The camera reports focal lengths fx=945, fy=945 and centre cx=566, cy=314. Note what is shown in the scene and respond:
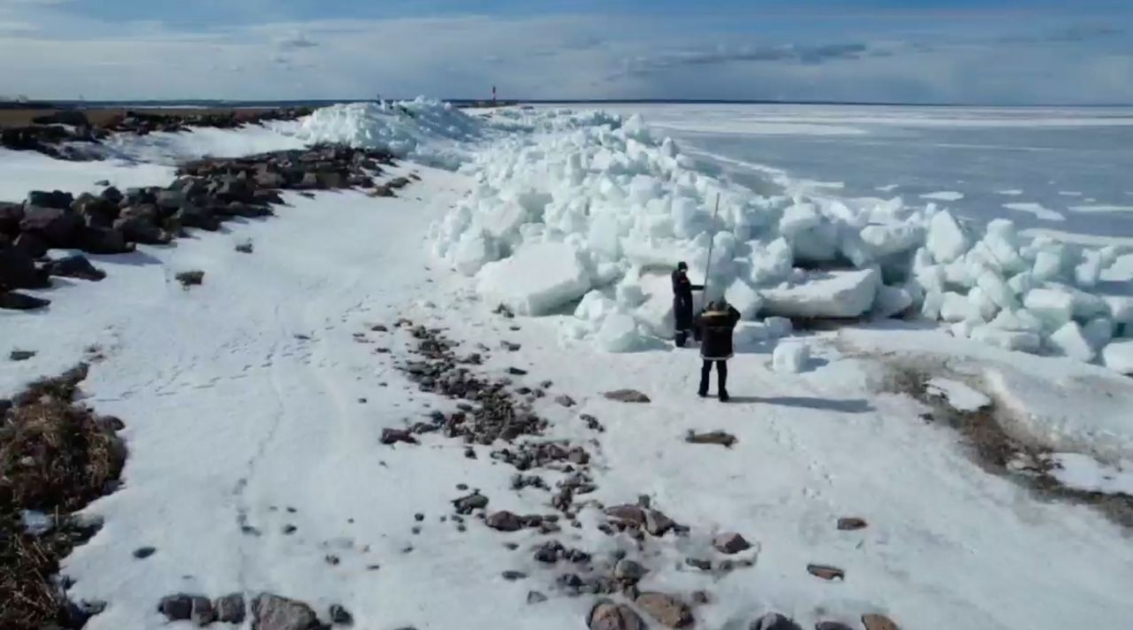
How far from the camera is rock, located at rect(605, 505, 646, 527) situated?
6.42m

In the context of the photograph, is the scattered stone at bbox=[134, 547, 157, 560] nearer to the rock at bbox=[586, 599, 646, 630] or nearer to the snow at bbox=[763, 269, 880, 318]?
the rock at bbox=[586, 599, 646, 630]

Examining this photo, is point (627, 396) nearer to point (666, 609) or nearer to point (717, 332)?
point (717, 332)

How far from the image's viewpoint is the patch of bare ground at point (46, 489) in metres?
5.21

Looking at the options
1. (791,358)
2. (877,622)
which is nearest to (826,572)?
(877,622)

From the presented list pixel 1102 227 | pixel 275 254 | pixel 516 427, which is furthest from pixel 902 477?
pixel 1102 227

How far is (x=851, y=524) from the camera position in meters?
6.44

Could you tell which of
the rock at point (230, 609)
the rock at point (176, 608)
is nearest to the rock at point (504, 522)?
the rock at point (230, 609)

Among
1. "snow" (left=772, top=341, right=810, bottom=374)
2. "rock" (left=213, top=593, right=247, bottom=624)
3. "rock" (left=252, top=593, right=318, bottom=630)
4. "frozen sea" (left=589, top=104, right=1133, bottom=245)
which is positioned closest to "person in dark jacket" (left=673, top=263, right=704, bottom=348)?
"snow" (left=772, top=341, right=810, bottom=374)

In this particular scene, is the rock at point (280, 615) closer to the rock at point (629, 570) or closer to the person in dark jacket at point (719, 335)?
the rock at point (629, 570)

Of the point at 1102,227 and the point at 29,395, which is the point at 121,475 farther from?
the point at 1102,227

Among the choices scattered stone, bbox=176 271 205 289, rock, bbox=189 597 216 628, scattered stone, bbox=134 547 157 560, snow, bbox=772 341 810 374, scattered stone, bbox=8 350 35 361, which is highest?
scattered stone, bbox=176 271 205 289

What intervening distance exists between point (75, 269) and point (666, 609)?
855 cm

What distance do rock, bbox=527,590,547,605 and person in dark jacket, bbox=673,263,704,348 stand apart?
15.9 ft

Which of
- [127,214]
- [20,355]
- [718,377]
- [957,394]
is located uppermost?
[127,214]
